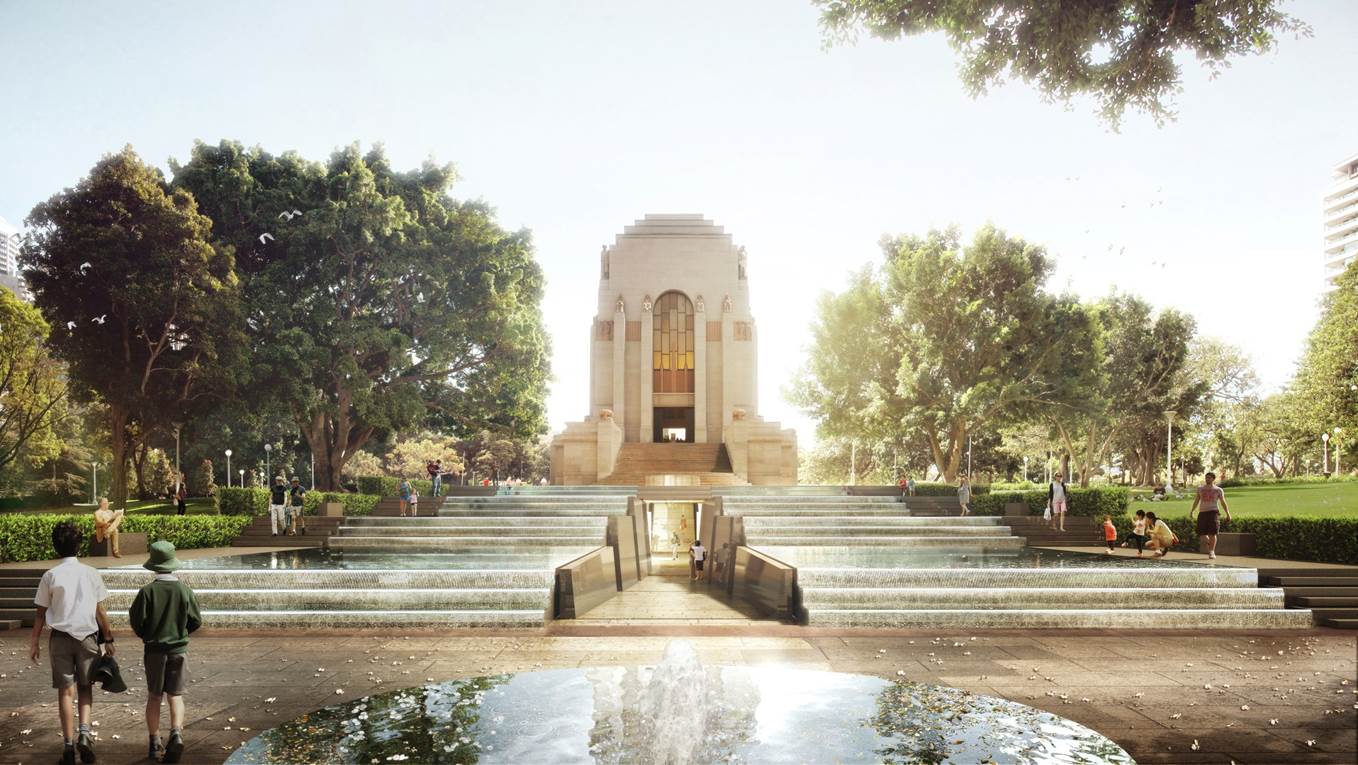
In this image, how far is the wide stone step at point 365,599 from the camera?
12.5 metres

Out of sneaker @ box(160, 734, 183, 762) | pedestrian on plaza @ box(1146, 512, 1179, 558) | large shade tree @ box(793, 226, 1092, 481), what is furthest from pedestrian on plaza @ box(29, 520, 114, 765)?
large shade tree @ box(793, 226, 1092, 481)

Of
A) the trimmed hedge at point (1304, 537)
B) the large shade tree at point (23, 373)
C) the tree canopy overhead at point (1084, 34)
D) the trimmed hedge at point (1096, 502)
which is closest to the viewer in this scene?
the tree canopy overhead at point (1084, 34)

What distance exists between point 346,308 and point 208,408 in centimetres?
587

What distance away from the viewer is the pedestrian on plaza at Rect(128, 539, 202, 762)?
6039 mm

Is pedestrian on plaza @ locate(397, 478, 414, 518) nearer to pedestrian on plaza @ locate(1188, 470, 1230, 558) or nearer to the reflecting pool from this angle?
the reflecting pool

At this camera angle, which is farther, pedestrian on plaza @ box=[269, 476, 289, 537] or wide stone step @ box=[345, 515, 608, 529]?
pedestrian on plaza @ box=[269, 476, 289, 537]

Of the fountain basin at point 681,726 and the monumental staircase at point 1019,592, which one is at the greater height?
the fountain basin at point 681,726

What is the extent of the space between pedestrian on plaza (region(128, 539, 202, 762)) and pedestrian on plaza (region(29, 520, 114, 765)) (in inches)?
11.1

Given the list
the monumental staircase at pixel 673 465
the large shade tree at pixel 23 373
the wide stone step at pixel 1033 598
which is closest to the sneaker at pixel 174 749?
Answer: the wide stone step at pixel 1033 598

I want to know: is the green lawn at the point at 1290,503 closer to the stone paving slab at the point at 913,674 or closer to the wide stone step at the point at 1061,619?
the wide stone step at the point at 1061,619

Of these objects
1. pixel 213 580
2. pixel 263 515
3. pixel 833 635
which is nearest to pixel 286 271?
pixel 263 515

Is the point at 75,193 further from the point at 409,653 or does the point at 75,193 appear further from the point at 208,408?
the point at 409,653

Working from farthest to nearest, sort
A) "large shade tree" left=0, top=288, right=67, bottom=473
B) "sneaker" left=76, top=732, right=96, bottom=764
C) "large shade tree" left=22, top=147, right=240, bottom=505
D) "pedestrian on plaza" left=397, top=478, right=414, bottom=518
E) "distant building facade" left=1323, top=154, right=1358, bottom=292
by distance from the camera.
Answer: "distant building facade" left=1323, top=154, right=1358, bottom=292
"large shade tree" left=0, top=288, right=67, bottom=473
"large shade tree" left=22, top=147, right=240, bottom=505
"pedestrian on plaza" left=397, top=478, right=414, bottom=518
"sneaker" left=76, top=732, right=96, bottom=764

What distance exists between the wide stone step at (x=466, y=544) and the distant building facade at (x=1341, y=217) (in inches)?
4437
